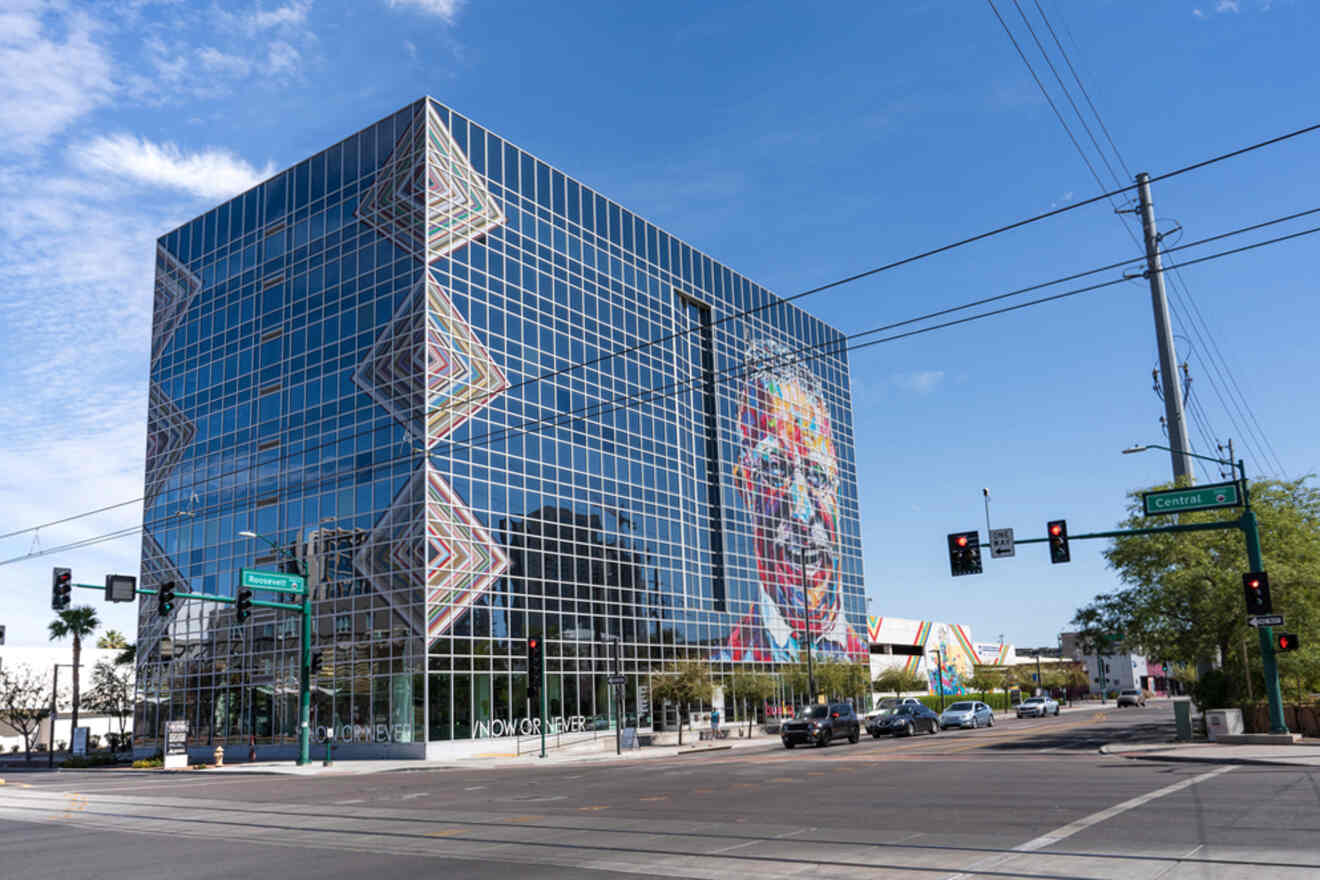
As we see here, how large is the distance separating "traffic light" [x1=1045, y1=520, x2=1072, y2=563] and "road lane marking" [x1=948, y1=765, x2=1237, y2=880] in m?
10.7

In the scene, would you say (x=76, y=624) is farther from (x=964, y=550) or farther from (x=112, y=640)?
(x=964, y=550)

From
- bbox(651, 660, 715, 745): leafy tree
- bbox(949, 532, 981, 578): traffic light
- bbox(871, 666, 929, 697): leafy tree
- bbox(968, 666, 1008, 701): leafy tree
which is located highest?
bbox(949, 532, 981, 578): traffic light

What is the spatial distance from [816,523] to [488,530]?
38.2 meters

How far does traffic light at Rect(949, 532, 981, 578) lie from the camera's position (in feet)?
106

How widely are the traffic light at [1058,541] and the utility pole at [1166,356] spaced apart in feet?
18.4

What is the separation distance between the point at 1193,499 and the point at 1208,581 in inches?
247

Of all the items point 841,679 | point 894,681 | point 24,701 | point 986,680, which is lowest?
point 986,680

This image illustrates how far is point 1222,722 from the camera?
1249 inches

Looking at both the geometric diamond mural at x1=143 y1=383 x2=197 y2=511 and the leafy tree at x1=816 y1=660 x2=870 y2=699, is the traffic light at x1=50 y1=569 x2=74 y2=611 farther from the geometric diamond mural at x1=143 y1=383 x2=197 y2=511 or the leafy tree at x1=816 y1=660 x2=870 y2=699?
the leafy tree at x1=816 y1=660 x2=870 y2=699

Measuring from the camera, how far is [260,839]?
16.4m

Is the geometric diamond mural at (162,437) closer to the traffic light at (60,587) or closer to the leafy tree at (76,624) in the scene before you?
the leafy tree at (76,624)

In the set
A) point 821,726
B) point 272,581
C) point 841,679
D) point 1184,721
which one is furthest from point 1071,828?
point 841,679

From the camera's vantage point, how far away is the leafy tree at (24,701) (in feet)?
252

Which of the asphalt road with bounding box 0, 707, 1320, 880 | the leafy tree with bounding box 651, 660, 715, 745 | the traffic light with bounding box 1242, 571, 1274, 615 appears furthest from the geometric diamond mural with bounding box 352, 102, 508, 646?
the traffic light with bounding box 1242, 571, 1274, 615
